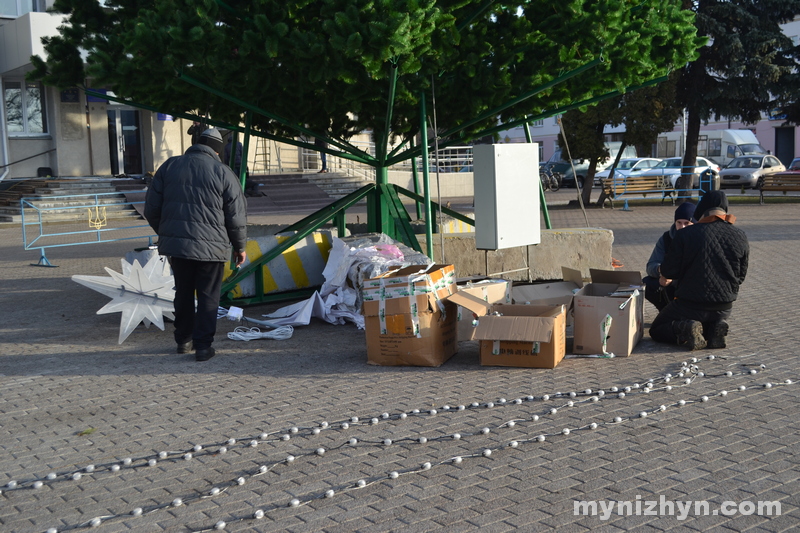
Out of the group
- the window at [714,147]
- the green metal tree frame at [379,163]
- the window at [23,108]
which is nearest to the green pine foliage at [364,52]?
the green metal tree frame at [379,163]

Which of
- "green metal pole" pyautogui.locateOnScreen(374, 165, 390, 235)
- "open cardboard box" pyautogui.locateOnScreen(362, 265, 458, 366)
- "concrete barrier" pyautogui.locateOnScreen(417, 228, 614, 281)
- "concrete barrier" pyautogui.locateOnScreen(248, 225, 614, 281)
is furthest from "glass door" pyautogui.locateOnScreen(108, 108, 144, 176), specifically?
"open cardboard box" pyautogui.locateOnScreen(362, 265, 458, 366)

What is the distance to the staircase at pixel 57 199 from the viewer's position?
78.9 ft

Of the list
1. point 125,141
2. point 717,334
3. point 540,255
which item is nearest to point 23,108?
point 125,141

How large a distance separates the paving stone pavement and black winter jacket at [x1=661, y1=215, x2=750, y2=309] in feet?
1.69

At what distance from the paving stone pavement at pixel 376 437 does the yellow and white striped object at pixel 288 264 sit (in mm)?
1675

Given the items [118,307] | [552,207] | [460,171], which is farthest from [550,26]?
[460,171]

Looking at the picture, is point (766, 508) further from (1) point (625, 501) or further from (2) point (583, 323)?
(2) point (583, 323)

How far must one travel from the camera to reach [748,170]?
36.3 m

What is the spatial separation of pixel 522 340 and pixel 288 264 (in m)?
4.25

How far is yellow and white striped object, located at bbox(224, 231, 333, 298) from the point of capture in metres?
9.73

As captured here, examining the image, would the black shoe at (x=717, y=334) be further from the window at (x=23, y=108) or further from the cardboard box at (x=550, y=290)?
the window at (x=23, y=108)

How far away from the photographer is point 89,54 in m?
9.80

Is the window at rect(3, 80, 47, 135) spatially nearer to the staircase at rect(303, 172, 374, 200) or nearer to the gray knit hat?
the staircase at rect(303, 172, 374, 200)

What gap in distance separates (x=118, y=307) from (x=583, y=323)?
449 centimetres
